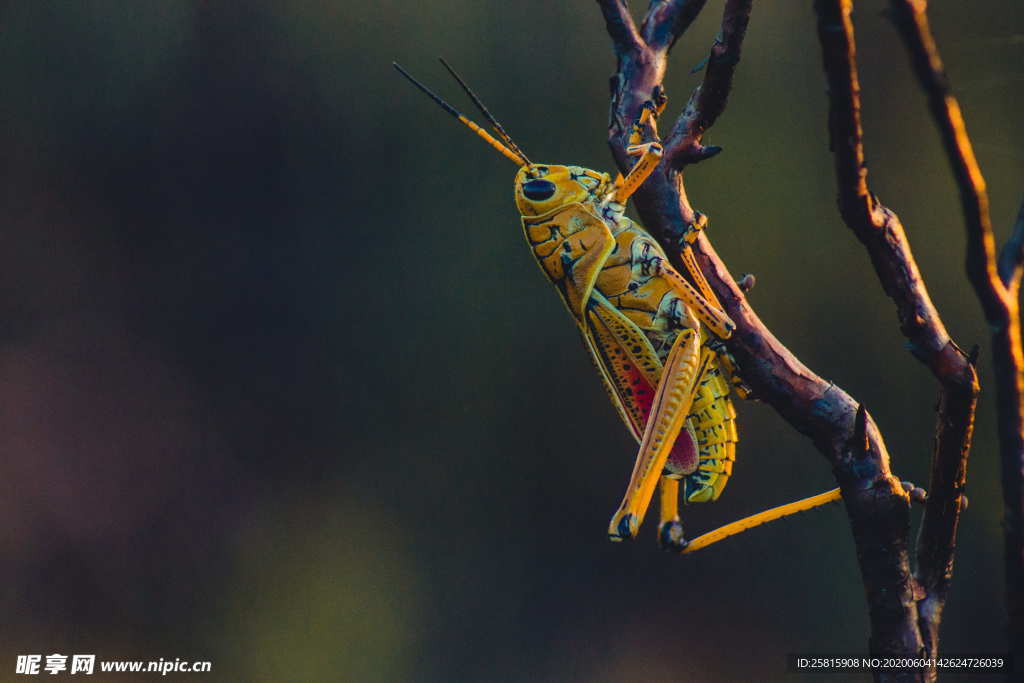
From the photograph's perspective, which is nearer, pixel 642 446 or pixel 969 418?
pixel 969 418

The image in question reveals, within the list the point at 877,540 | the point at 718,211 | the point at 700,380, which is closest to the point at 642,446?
the point at 700,380

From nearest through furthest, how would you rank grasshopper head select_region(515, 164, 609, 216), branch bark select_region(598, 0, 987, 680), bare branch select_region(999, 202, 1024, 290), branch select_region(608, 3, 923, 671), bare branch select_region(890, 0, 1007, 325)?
bare branch select_region(890, 0, 1007, 325)
bare branch select_region(999, 202, 1024, 290)
branch bark select_region(598, 0, 987, 680)
branch select_region(608, 3, 923, 671)
grasshopper head select_region(515, 164, 609, 216)

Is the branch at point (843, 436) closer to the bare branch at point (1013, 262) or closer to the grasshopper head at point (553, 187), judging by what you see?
the grasshopper head at point (553, 187)

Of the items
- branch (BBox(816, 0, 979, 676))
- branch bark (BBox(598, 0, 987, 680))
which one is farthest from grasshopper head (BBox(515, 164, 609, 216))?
branch (BBox(816, 0, 979, 676))

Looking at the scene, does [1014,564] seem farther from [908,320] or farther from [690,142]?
[690,142]

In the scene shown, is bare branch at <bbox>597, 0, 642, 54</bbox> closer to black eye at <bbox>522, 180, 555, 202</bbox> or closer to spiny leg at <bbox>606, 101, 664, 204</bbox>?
spiny leg at <bbox>606, 101, 664, 204</bbox>

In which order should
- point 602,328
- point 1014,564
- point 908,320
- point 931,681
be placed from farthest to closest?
point 602,328 → point 931,681 → point 908,320 → point 1014,564

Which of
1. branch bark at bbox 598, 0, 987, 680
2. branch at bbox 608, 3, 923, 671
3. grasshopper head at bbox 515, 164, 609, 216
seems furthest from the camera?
grasshopper head at bbox 515, 164, 609, 216
